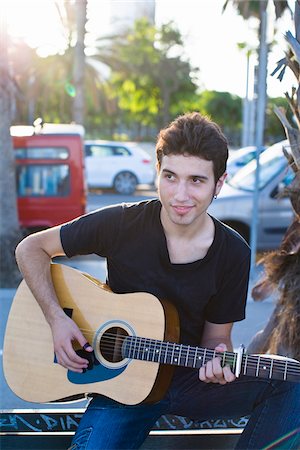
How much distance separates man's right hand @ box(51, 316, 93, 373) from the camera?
2600 millimetres

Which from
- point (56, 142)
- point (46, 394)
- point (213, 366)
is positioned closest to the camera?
point (213, 366)

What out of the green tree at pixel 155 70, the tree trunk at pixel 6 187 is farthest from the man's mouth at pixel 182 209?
the green tree at pixel 155 70

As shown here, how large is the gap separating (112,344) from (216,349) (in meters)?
0.44

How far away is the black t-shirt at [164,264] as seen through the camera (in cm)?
259

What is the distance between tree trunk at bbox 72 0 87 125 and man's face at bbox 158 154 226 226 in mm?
14856

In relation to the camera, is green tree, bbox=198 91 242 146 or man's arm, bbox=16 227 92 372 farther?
green tree, bbox=198 91 242 146

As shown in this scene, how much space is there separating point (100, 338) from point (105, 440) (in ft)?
1.33

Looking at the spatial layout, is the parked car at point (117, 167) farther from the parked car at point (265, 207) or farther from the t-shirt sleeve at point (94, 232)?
the t-shirt sleeve at point (94, 232)

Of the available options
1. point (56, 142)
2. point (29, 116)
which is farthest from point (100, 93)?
point (56, 142)

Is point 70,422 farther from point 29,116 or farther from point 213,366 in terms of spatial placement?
point 29,116

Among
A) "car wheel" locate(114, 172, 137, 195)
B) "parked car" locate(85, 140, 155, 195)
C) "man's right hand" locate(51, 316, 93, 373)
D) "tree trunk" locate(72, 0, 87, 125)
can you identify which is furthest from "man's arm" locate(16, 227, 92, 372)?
"car wheel" locate(114, 172, 137, 195)

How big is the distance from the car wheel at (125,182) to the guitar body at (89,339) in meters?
16.7

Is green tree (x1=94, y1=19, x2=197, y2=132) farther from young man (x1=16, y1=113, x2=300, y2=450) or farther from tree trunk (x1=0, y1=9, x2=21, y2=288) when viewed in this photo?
young man (x1=16, y1=113, x2=300, y2=450)

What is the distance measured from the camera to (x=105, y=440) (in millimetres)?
2367
